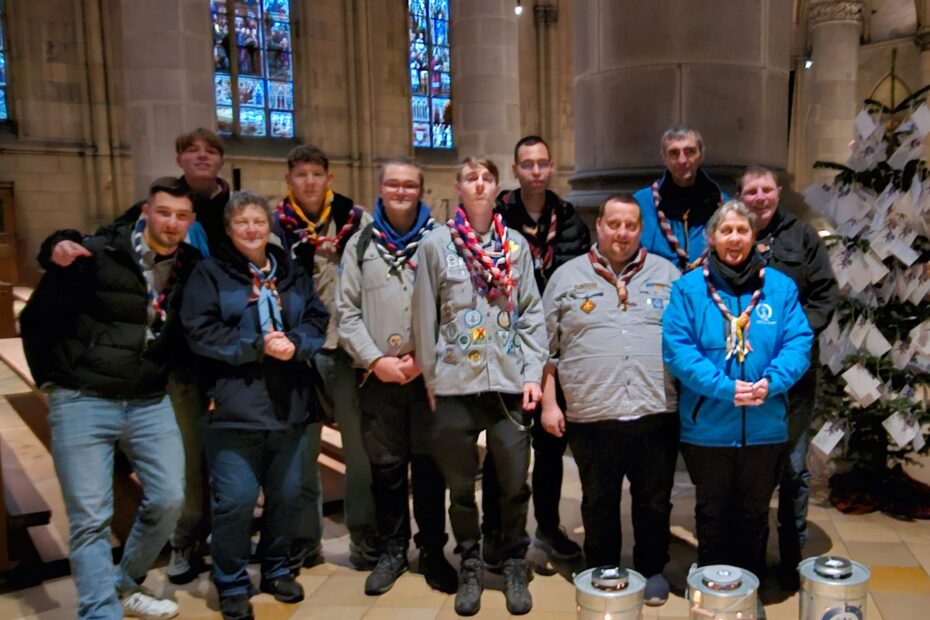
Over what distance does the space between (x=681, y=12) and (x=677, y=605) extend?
11.7 feet

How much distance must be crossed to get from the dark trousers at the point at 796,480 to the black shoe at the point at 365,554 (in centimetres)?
197

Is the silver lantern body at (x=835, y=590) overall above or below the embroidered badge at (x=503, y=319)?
below

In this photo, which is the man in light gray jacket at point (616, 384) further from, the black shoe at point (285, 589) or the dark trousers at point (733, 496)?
the black shoe at point (285, 589)

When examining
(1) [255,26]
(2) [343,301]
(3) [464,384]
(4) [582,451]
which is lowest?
(4) [582,451]

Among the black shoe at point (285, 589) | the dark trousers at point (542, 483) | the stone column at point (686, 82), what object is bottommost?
the black shoe at point (285, 589)

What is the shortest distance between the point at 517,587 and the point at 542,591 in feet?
0.77

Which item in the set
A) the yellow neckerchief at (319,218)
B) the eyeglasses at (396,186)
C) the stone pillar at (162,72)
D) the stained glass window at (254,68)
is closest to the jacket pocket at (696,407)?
the eyeglasses at (396,186)

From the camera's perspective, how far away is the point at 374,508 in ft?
13.2

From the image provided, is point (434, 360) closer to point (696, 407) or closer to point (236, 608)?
point (696, 407)

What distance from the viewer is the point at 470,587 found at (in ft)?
11.7

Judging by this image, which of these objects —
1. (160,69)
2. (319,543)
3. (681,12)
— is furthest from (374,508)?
(160,69)

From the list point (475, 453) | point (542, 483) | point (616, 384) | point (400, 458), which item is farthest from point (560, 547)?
point (616, 384)

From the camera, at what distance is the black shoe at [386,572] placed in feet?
12.2

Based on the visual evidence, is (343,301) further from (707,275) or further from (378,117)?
(378,117)
